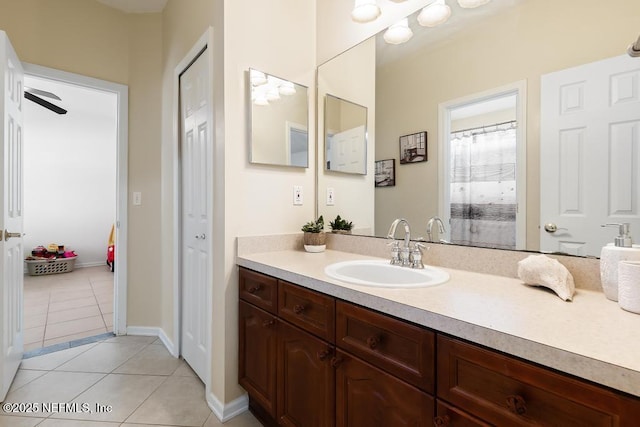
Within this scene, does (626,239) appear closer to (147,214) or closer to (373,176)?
(373,176)

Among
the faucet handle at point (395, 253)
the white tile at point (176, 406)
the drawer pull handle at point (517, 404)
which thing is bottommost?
the white tile at point (176, 406)

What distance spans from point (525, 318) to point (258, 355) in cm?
114

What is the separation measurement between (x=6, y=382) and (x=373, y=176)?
233 cm

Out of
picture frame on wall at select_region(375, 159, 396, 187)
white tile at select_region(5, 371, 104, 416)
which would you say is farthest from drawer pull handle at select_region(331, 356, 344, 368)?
white tile at select_region(5, 371, 104, 416)

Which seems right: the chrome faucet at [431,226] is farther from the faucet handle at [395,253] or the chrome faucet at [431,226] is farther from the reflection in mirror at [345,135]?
the reflection in mirror at [345,135]

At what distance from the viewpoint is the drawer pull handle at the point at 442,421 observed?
2.42 ft

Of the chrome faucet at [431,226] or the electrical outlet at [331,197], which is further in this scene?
the electrical outlet at [331,197]

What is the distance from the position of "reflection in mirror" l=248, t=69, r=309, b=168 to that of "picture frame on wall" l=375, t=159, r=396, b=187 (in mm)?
459

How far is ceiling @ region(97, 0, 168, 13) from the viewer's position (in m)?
2.48

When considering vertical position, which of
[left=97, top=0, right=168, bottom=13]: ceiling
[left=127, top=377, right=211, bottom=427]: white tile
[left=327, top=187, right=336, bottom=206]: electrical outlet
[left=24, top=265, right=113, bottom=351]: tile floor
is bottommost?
[left=127, top=377, right=211, bottom=427]: white tile

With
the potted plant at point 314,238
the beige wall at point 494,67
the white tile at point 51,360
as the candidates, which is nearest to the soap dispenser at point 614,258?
the beige wall at point 494,67

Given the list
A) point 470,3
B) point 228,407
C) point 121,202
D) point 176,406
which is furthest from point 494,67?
point 121,202

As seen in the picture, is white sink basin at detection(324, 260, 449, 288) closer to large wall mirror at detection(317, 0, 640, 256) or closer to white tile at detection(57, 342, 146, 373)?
large wall mirror at detection(317, 0, 640, 256)

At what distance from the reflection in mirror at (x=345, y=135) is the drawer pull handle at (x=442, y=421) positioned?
124 centimetres
